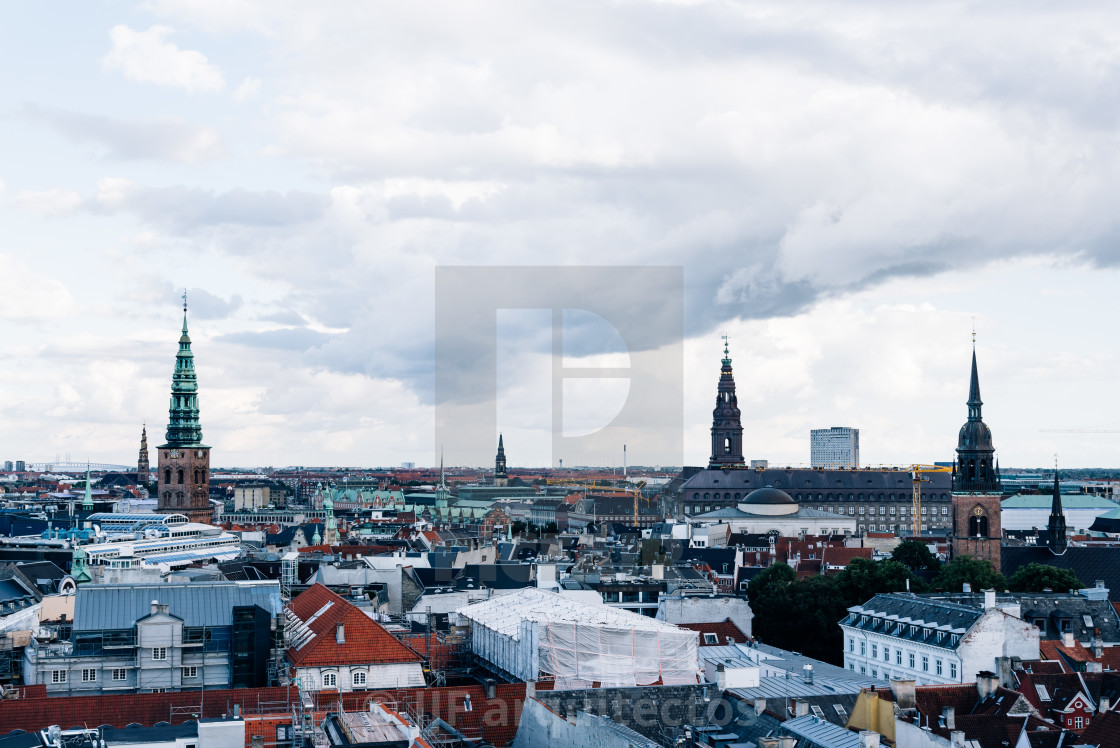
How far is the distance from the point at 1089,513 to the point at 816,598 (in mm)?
140251

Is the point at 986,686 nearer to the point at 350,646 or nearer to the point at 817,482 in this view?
the point at 350,646

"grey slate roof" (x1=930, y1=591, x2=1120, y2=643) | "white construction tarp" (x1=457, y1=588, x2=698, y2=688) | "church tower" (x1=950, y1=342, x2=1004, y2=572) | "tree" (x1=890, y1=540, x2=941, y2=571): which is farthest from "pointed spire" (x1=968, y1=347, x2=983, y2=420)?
"white construction tarp" (x1=457, y1=588, x2=698, y2=688)

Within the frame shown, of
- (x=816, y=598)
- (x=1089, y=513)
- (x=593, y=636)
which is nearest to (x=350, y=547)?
(x=816, y=598)

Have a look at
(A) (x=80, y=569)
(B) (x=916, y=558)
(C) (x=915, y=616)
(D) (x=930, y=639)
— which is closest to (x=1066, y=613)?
(C) (x=915, y=616)

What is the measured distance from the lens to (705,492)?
639ft

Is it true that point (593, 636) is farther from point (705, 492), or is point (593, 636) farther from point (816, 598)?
point (705, 492)

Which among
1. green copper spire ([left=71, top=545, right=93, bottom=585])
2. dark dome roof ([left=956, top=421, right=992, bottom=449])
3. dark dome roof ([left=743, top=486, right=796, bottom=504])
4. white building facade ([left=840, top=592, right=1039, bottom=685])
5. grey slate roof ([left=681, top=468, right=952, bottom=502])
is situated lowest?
white building facade ([left=840, top=592, right=1039, bottom=685])

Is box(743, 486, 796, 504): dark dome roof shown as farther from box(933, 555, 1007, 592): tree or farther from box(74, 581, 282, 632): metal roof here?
box(74, 581, 282, 632): metal roof

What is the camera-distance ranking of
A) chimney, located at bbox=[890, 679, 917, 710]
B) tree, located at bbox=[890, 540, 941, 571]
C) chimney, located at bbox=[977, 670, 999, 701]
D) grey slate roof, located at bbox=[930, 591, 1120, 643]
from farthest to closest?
tree, located at bbox=[890, 540, 941, 571] → grey slate roof, located at bbox=[930, 591, 1120, 643] → chimney, located at bbox=[977, 670, 999, 701] → chimney, located at bbox=[890, 679, 917, 710]

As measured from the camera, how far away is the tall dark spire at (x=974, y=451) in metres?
112

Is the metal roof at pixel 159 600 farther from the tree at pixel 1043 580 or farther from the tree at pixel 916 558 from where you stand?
the tree at pixel 916 558

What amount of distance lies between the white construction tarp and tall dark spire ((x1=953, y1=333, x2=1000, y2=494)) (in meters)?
66.0

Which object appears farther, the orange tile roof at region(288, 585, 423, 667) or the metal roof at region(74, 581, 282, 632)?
the orange tile roof at region(288, 585, 423, 667)

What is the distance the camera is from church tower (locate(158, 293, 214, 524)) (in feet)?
496
